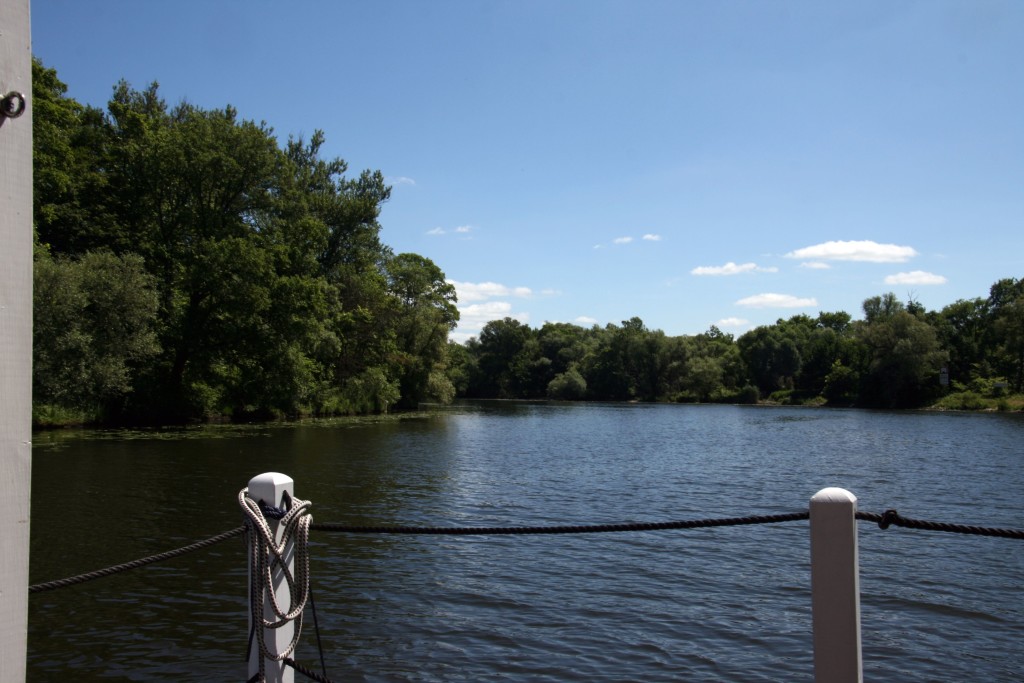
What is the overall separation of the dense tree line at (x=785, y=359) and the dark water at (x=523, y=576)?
4566cm

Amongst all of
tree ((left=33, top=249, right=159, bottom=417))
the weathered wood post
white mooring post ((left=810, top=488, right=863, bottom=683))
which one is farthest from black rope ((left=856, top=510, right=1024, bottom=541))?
tree ((left=33, top=249, right=159, bottom=417))

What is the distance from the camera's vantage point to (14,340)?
2252 millimetres

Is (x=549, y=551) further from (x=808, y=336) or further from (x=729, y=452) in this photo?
(x=808, y=336)

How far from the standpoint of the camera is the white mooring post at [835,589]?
2.43 metres

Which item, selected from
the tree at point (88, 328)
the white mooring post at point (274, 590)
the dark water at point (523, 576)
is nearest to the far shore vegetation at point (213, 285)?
the tree at point (88, 328)

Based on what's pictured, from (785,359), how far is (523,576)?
99.7 m

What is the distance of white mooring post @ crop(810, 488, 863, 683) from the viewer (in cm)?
243

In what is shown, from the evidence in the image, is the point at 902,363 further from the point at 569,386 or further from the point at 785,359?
the point at 569,386

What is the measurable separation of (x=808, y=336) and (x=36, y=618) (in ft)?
373

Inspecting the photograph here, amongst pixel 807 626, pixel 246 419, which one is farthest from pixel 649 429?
pixel 807 626

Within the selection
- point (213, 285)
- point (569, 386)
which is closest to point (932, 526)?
point (213, 285)

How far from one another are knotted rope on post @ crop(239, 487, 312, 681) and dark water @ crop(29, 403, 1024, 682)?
4.96 m

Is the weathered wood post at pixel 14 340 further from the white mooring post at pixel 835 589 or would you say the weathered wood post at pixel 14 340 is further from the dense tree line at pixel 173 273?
the dense tree line at pixel 173 273

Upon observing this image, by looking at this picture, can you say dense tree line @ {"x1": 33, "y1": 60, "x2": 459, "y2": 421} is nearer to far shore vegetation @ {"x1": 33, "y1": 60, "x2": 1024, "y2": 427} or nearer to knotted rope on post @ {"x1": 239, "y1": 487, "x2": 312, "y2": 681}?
far shore vegetation @ {"x1": 33, "y1": 60, "x2": 1024, "y2": 427}
